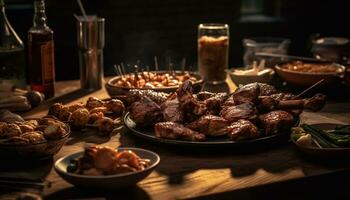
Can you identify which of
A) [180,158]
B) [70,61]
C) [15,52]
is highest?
[15,52]

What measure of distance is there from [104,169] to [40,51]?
1252 mm

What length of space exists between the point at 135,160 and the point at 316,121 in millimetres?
1024

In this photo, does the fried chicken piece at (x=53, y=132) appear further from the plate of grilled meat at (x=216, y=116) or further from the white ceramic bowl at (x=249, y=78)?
the white ceramic bowl at (x=249, y=78)

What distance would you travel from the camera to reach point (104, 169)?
149 cm

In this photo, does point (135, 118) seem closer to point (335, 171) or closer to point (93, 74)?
point (335, 171)

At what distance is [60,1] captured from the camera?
5176 mm

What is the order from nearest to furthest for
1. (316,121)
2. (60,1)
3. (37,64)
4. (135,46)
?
1. (316,121)
2. (37,64)
3. (60,1)
4. (135,46)

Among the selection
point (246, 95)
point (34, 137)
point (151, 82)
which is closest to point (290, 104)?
point (246, 95)

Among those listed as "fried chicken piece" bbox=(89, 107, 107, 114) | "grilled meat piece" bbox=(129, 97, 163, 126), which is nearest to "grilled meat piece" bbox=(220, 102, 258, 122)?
"grilled meat piece" bbox=(129, 97, 163, 126)

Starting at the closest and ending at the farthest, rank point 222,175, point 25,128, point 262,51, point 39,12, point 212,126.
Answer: point 222,175 → point 25,128 → point 212,126 → point 39,12 → point 262,51

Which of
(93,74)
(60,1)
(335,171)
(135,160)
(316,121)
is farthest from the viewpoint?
(60,1)

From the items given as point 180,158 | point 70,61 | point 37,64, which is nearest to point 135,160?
point 180,158

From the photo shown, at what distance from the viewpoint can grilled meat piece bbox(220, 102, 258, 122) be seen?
197 centimetres

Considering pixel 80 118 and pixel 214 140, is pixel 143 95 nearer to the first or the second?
pixel 80 118
